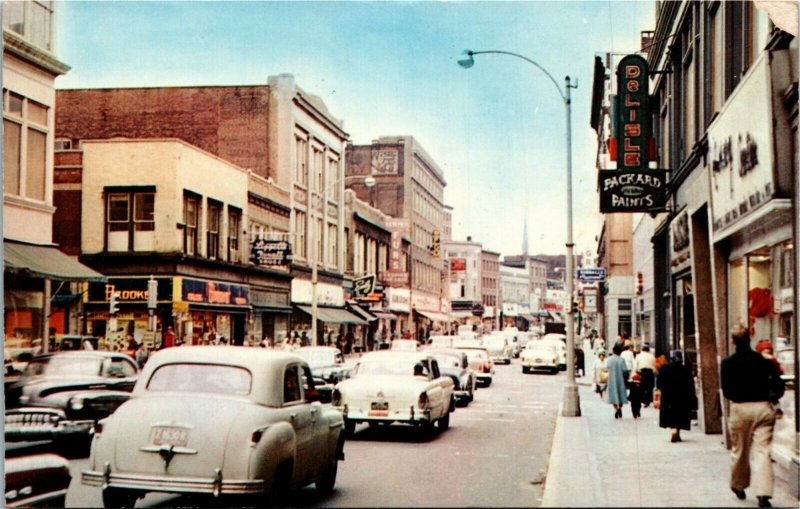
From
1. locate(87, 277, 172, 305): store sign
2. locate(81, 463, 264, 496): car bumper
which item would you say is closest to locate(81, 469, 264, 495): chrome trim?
locate(81, 463, 264, 496): car bumper

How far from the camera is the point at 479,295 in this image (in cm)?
1886

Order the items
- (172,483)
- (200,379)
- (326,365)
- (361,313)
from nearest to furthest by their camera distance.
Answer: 1. (172,483)
2. (200,379)
3. (361,313)
4. (326,365)

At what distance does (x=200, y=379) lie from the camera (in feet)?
27.5

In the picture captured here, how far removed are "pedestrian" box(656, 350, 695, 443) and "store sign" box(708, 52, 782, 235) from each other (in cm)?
350

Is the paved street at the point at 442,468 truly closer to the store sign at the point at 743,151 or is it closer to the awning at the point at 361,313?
the awning at the point at 361,313

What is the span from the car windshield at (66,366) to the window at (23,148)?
1.62m

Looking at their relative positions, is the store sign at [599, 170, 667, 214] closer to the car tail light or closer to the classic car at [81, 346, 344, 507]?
the car tail light

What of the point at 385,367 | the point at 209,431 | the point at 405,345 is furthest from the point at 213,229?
the point at 385,367

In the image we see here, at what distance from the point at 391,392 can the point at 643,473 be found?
659 cm

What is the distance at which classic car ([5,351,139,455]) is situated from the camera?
9.20 meters

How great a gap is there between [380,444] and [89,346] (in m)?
5.66

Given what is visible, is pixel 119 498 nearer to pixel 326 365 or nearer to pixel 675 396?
pixel 326 365

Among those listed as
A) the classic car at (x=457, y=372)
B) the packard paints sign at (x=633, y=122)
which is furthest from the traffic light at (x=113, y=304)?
the classic car at (x=457, y=372)

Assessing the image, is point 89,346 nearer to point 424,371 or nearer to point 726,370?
point 726,370
